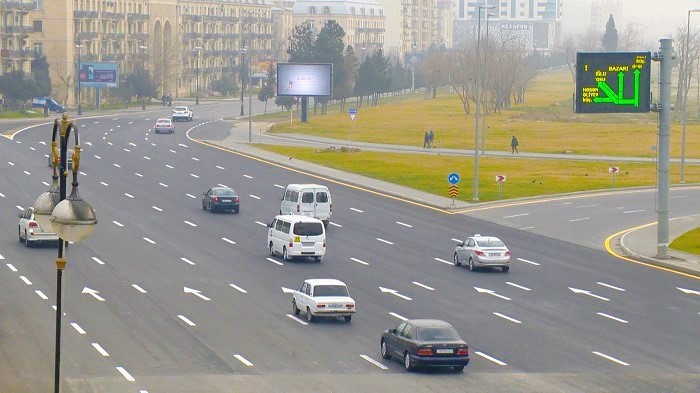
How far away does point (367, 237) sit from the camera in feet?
197

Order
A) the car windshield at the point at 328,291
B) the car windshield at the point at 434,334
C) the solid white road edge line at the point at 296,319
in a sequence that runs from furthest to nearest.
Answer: the car windshield at the point at 328,291, the solid white road edge line at the point at 296,319, the car windshield at the point at 434,334

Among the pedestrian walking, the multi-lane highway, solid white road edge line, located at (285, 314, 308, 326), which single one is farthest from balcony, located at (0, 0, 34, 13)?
solid white road edge line, located at (285, 314, 308, 326)

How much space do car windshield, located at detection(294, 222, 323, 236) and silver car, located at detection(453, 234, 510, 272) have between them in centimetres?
580

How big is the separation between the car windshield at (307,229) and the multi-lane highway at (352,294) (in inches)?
48.8

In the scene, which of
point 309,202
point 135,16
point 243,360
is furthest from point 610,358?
point 135,16

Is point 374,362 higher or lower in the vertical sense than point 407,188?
lower

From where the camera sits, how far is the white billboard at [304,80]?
451ft

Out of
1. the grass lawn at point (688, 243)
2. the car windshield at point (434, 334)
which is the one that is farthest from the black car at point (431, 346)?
the grass lawn at point (688, 243)

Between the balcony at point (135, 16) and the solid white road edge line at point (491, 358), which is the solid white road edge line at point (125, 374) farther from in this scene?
the balcony at point (135, 16)

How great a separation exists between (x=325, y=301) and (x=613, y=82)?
795 inches

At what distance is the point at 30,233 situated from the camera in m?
54.8

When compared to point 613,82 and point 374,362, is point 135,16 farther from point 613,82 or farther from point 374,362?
point 374,362

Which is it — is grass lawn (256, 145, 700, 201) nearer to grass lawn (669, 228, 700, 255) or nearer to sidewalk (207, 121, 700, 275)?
sidewalk (207, 121, 700, 275)

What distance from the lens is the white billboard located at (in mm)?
137500
